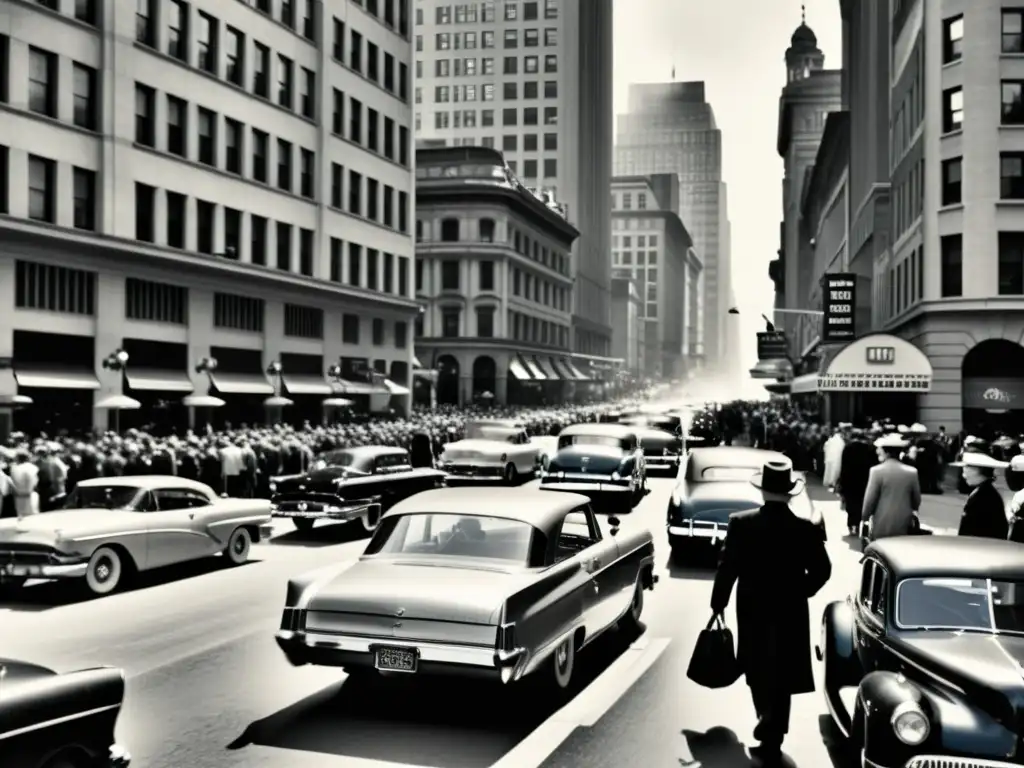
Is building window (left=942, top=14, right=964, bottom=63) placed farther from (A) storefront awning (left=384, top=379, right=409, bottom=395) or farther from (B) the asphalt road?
(B) the asphalt road

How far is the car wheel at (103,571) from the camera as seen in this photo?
12.9 m

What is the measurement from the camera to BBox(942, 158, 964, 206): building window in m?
38.0

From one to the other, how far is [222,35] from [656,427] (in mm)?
24514

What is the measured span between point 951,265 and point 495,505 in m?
33.8

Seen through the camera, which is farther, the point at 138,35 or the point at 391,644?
the point at 138,35

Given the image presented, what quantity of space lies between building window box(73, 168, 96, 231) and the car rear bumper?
104 feet

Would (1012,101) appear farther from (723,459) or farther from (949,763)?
(949,763)

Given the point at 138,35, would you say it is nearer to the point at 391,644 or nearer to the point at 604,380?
the point at 391,644

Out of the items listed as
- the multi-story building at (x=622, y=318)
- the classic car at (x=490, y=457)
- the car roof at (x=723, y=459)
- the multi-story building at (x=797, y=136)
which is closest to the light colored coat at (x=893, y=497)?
the car roof at (x=723, y=459)

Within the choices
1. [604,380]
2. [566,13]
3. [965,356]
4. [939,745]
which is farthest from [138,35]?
[604,380]

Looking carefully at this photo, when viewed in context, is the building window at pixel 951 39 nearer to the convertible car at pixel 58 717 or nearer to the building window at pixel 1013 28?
the building window at pixel 1013 28

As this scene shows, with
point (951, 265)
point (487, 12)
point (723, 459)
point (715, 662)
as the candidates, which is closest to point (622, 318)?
point (487, 12)

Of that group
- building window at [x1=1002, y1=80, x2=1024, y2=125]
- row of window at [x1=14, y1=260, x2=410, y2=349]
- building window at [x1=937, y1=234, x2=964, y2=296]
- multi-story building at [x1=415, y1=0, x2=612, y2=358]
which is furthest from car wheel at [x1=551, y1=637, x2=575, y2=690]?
multi-story building at [x1=415, y1=0, x2=612, y2=358]

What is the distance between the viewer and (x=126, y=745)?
7.19m
